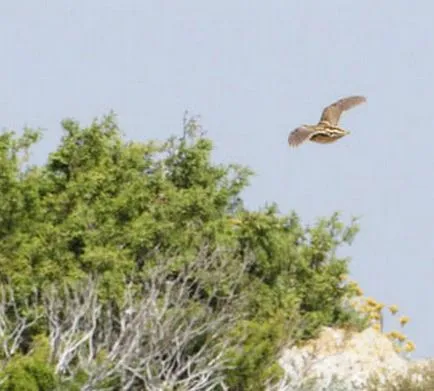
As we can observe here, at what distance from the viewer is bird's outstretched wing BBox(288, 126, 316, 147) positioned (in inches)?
1358

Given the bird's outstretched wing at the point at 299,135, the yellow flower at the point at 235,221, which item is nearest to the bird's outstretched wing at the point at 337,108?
the bird's outstretched wing at the point at 299,135

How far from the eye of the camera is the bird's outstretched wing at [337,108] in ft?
119

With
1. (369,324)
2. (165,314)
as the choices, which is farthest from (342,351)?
(165,314)

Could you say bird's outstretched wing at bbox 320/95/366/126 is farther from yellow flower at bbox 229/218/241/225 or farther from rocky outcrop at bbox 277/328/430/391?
rocky outcrop at bbox 277/328/430/391

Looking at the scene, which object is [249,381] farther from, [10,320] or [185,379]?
[10,320]

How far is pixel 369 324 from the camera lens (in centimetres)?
3912

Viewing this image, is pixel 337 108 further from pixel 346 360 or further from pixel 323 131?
pixel 346 360

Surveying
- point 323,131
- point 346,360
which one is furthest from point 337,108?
point 346,360

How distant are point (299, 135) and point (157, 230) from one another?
12.1ft

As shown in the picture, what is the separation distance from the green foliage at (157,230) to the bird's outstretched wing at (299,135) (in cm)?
304

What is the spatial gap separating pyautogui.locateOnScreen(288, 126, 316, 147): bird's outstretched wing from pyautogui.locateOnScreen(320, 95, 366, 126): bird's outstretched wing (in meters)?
0.96

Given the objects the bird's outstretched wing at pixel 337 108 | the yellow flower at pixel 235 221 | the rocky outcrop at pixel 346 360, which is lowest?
the rocky outcrop at pixel 346 360

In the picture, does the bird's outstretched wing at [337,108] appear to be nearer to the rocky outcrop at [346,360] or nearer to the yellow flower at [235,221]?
the yellow flower at [235,221]

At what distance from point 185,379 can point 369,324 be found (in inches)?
187
